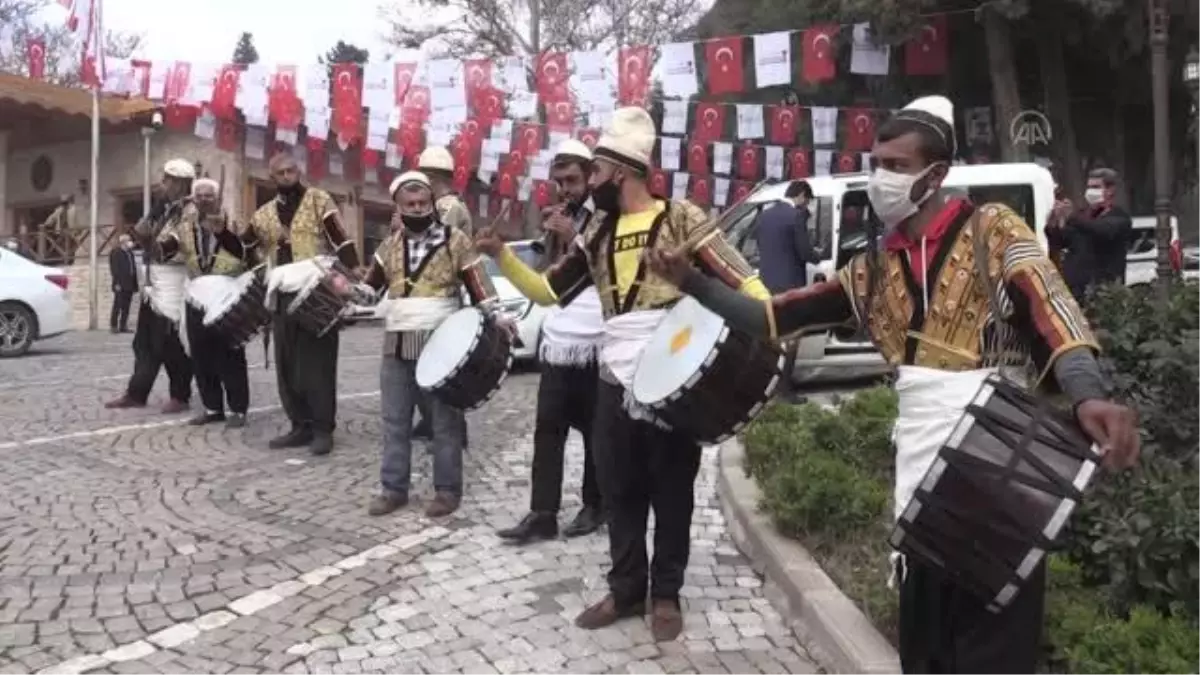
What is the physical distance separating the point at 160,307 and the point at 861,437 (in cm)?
547

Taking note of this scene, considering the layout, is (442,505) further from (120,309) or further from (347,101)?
(347,101)

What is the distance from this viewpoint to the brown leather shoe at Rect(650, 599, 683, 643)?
4.18m

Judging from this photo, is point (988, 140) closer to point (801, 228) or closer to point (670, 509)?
point (801, 228)

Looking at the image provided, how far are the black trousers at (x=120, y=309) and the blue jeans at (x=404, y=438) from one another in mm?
13944

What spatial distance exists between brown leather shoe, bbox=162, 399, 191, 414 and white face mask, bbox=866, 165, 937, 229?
748cm

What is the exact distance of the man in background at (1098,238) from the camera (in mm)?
8953

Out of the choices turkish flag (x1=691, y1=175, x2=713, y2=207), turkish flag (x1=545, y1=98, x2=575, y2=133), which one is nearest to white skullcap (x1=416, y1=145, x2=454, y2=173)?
turkish flag (x1=545, y1=98, x2=575, y2=133)

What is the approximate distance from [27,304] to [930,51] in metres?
15.0

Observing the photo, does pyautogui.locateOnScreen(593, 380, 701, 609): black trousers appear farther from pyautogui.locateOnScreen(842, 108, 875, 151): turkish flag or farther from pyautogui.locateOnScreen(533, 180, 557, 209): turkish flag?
pyautogui.locateOnScreen(533, 180, 557, 209): turkish flag

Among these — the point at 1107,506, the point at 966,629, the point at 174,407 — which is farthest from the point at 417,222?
the point at 966,629

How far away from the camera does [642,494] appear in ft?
14.3

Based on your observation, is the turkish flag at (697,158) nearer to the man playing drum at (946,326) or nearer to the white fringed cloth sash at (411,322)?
the white fringed cloth sash at (411,322)

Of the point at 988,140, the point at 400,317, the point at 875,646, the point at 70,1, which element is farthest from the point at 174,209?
the point at 988,140

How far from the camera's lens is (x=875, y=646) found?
12.1 ft
